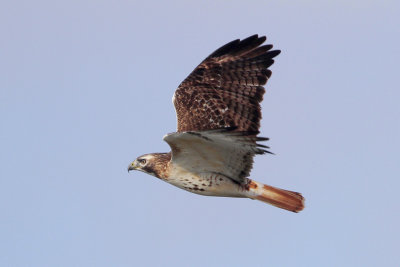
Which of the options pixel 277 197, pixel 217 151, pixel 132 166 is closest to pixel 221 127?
pixel 217 151

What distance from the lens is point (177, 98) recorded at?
11.9 metres

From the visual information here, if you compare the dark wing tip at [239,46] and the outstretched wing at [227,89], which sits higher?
the dark wing tip at [239,46]

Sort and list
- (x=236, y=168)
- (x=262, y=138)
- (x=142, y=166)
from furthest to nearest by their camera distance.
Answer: (x=142, y=166) < (x=236, y=168) < (x=262, y=138)

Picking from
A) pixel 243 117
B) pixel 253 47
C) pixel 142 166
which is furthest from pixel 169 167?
pixel 253 47

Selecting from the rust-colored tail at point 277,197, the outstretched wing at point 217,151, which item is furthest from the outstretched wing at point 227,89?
the rust-colored tail at point 277,197

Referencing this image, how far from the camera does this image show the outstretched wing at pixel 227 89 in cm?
1133

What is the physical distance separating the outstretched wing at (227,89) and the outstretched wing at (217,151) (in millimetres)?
690

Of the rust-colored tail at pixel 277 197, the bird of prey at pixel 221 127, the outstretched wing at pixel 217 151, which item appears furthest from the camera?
the rust-colored tail at pixel 277 197

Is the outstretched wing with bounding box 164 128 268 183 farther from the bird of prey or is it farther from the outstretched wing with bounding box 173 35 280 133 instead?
the outstretched wing with bounding box 173 35 280 133

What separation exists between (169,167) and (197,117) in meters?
0.99

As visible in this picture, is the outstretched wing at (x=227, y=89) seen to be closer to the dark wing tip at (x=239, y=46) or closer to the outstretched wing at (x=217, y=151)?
the dark wing tip at (x=239, y=46)

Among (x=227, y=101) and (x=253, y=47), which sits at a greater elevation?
(x=253, y=47)

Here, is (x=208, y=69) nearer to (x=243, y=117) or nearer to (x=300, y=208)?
(x=243, y=117)

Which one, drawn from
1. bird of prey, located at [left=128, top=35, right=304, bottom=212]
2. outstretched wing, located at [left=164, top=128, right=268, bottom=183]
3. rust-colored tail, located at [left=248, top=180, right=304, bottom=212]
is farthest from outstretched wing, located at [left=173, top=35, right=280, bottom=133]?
rust-colored tail, located at [left=248, top=180, right=304, bottom=212]
